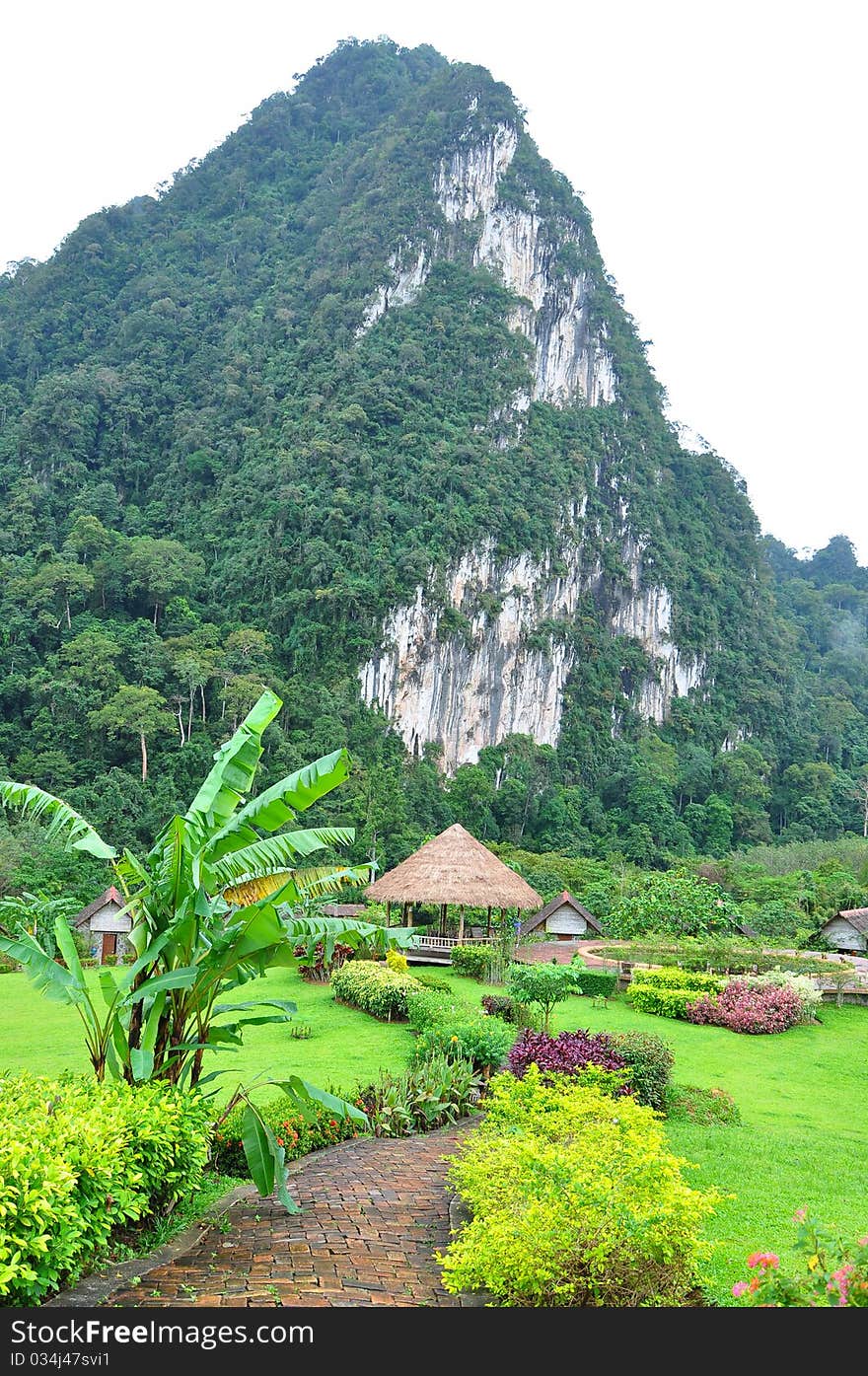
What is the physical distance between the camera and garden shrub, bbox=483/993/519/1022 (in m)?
11.6

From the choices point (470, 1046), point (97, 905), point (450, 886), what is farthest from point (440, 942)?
point (470, 1046)

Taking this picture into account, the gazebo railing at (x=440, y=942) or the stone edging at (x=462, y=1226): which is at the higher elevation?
the stone edging at (x=462, y=1226)

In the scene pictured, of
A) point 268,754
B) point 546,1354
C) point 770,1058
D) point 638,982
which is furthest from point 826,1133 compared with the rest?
point 268,754

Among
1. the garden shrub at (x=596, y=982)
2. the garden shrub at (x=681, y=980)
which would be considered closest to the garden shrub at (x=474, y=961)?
the garden shrub at (x=596, y=982)

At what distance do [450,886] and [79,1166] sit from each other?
15524 mm

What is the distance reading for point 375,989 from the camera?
40.9 feet

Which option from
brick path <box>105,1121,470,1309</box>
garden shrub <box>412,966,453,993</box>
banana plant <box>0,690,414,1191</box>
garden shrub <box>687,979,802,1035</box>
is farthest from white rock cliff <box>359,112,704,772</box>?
brick path <box>105,1121,470,1309</box>

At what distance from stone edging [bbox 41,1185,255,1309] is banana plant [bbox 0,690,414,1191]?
0.42 metres

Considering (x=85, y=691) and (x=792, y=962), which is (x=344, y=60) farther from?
(x=792, y=962)

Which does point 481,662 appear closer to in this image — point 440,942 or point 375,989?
point 440,942

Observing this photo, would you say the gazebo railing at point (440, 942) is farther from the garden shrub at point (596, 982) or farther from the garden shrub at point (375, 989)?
the garden shrub at point (375, 989)

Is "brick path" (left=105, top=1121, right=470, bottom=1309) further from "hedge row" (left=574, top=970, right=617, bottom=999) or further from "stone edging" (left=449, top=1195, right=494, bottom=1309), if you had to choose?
"hedge row" (left=574, top=970, right=617, bottom=999)

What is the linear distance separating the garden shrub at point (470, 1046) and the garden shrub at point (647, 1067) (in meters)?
1.09

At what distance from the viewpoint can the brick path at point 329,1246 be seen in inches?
157
